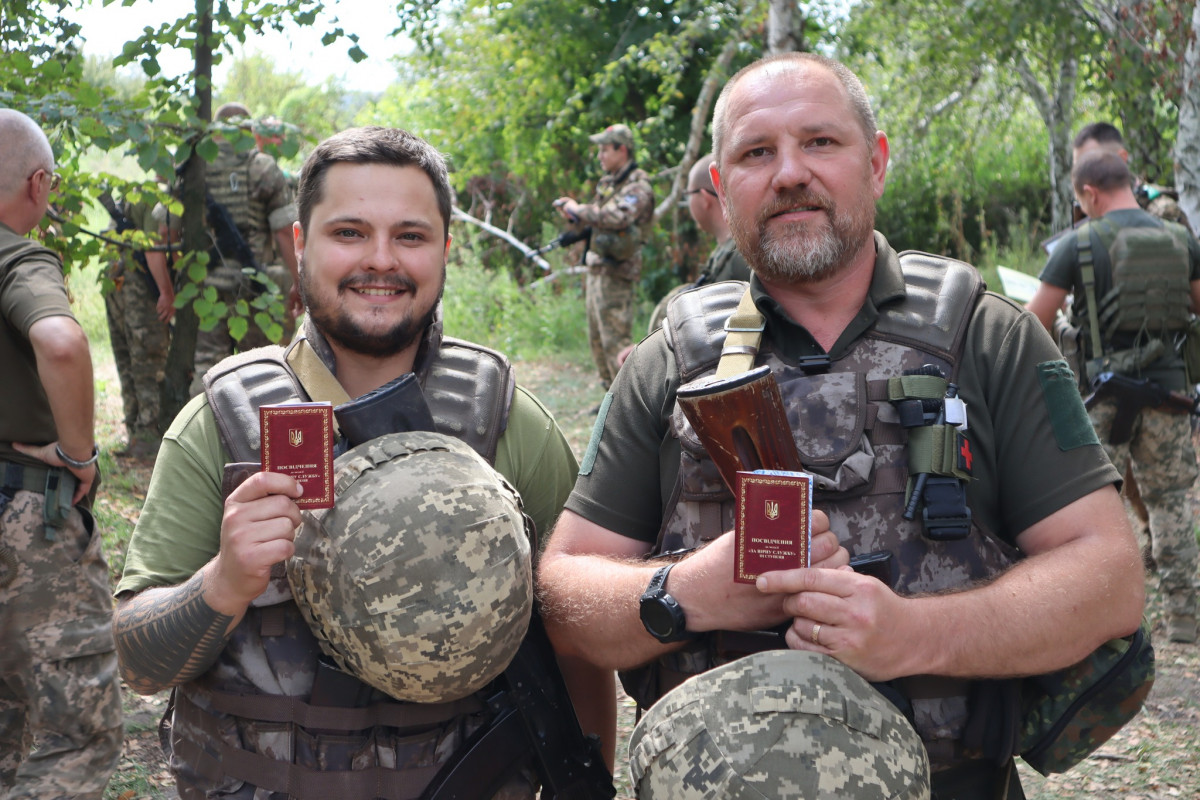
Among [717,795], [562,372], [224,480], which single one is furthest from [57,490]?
[562,372]

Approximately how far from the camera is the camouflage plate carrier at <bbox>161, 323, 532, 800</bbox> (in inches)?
78.2

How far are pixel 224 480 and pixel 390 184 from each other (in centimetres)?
66

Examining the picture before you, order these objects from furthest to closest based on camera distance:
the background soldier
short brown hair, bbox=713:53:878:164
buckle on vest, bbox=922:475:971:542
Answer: the background soldier
short brown hair, bbox=713:53:878:164
buckle on vest, bbox=922:475:971:542

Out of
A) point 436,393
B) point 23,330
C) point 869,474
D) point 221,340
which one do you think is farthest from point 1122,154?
point 23,330

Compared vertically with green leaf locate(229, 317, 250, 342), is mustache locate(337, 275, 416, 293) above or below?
above

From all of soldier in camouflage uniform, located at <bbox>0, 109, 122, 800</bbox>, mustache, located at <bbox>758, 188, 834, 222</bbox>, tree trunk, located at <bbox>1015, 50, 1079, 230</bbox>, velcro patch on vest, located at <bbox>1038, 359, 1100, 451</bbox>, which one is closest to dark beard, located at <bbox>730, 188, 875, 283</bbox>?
mustache, located at <bbox>758, 188, 834, 222</bbox>

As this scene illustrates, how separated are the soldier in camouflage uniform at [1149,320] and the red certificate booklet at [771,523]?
417 centimetres

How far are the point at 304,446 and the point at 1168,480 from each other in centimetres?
491

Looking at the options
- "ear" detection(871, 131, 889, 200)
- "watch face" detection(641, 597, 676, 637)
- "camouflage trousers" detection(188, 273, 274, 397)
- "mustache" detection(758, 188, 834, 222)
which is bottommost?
"camouflage trousers" detection(188, 273, 274, 397)

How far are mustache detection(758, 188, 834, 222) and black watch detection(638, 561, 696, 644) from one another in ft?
2.40

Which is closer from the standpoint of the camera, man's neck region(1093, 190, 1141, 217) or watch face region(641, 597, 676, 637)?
watch face region(641, 597, 676, 637)

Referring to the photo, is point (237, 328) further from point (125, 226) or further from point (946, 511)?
point (946, 511)

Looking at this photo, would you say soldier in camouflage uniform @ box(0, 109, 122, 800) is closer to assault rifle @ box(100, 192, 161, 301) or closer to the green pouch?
the green pouch

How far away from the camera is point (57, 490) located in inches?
128
